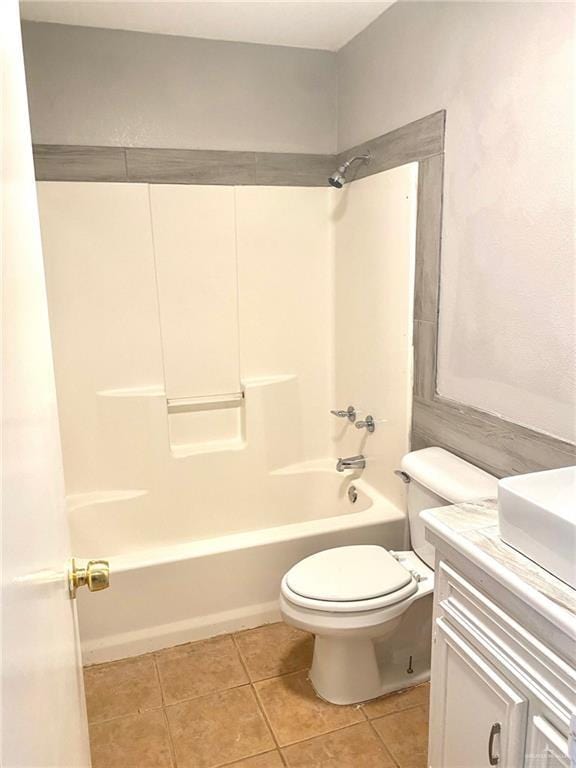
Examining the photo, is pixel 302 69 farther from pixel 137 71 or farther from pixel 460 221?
pixel 460 221

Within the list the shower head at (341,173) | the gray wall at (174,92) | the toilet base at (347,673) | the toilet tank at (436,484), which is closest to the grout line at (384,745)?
the toilet base at (347,673)

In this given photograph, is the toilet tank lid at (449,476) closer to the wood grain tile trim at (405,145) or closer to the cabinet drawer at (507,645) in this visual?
the cabinet drawer at (507,645)

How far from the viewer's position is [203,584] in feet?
7.36

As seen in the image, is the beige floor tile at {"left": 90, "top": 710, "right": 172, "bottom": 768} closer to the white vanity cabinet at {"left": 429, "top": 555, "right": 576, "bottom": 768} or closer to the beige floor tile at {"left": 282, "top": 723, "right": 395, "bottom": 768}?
the beige floor tile at {"left": 282, "top": 723, "right": 395, "bottom": 768}

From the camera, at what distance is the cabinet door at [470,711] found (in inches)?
45.9

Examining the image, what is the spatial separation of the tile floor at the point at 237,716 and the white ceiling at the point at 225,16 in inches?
97.4

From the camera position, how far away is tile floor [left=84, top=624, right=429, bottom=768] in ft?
5.89

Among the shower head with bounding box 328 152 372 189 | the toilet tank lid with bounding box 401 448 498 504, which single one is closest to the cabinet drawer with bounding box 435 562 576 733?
the toilet tank lid with bounding box 401 448 498 504

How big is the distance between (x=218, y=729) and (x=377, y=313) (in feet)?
5.47

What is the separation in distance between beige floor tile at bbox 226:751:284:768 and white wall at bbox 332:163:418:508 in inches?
40.7

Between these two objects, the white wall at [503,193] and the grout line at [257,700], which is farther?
the grout line at [257,700]

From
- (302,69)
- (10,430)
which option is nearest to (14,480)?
(10,430)

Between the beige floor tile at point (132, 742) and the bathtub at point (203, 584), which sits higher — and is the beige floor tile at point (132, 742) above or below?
below

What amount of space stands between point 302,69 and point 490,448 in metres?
1.95
